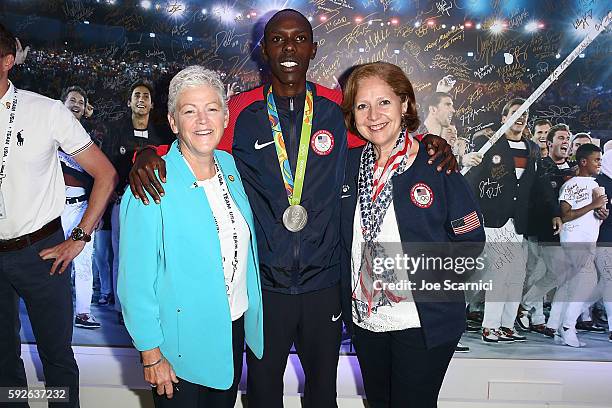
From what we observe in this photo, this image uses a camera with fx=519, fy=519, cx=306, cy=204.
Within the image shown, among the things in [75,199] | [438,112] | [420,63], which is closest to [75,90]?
[75,199]

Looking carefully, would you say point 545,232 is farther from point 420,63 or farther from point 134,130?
point 134,130

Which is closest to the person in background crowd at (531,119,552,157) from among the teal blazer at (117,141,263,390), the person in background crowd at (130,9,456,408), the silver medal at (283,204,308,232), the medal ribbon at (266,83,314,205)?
the person in background crowd at (130,9,456,408)

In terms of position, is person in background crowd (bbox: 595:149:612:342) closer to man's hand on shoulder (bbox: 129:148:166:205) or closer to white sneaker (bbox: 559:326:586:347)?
white sneaker (bbox: 559:326:586:347)

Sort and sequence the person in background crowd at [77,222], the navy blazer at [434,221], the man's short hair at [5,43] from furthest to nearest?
the person in background crowd at [77,222] < the man's short hair at [5,43] < the navy blazer at [434,221]

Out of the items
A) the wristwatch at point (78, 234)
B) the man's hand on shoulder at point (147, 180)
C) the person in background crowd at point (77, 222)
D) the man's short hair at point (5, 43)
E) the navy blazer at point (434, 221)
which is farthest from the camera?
the person in background crowd at point (77, 222)

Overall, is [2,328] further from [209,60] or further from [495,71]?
[495,71]

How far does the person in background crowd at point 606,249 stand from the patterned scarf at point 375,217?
202cm

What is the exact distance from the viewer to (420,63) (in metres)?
3.37

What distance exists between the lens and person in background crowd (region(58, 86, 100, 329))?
11.6 ft

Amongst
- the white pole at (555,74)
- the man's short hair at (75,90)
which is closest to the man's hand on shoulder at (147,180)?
the man's short hair at (75,90)

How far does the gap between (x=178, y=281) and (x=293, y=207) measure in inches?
24.2

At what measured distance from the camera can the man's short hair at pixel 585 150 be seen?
3.35m

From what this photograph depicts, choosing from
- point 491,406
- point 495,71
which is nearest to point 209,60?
point 495,71

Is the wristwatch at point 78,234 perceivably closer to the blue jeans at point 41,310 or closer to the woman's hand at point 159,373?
the blue jeans at point 41,310
